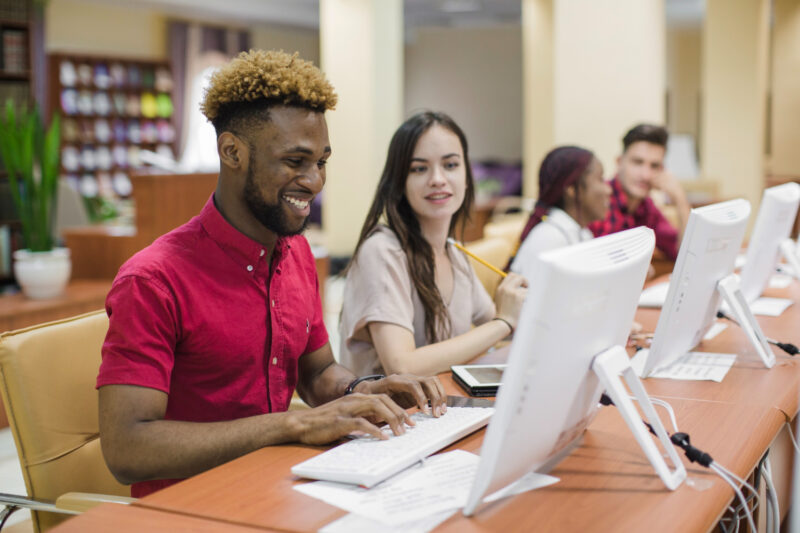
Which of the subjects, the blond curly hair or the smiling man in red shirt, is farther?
the blond curly hair

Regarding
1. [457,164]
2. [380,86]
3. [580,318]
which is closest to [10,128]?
[457,164]

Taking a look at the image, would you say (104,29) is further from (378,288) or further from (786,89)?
(378,288)

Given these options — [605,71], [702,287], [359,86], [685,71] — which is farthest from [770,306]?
[685,71]

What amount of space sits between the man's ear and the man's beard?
0.02 meters

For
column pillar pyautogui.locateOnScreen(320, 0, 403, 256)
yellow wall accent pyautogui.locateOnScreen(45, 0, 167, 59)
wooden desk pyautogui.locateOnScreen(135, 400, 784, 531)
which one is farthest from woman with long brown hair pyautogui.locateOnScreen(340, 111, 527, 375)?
yellow wall accent pyautogui.locateOnScreen(45, 0, 167, 59)

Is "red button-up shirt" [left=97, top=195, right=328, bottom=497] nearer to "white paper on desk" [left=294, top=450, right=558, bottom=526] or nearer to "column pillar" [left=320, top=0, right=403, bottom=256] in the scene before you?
"white paper on desk" [left=294, top=450, right=558, bottom=526]

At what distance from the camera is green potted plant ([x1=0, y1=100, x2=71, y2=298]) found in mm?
3584

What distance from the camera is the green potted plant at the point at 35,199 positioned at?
3.58m

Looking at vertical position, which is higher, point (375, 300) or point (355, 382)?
point (375, 300)

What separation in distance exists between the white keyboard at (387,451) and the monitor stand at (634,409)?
28 centimetres

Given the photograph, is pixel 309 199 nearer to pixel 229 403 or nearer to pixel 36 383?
pixel 229 403

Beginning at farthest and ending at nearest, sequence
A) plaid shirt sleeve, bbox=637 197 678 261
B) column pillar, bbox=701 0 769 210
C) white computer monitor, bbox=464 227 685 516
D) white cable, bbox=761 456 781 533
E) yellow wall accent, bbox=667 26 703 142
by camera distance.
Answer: yellow wall accent, bbox=667 26 703 142
column pillar, bbox=701 0 769 210
plaid shirt sleeve, bbox=637 197 678 261
white cable, bbox=761 456 781 533
white computer monitor, bbox=464 227 685 516

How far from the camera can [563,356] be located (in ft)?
3.38

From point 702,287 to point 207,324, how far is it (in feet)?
3.45
